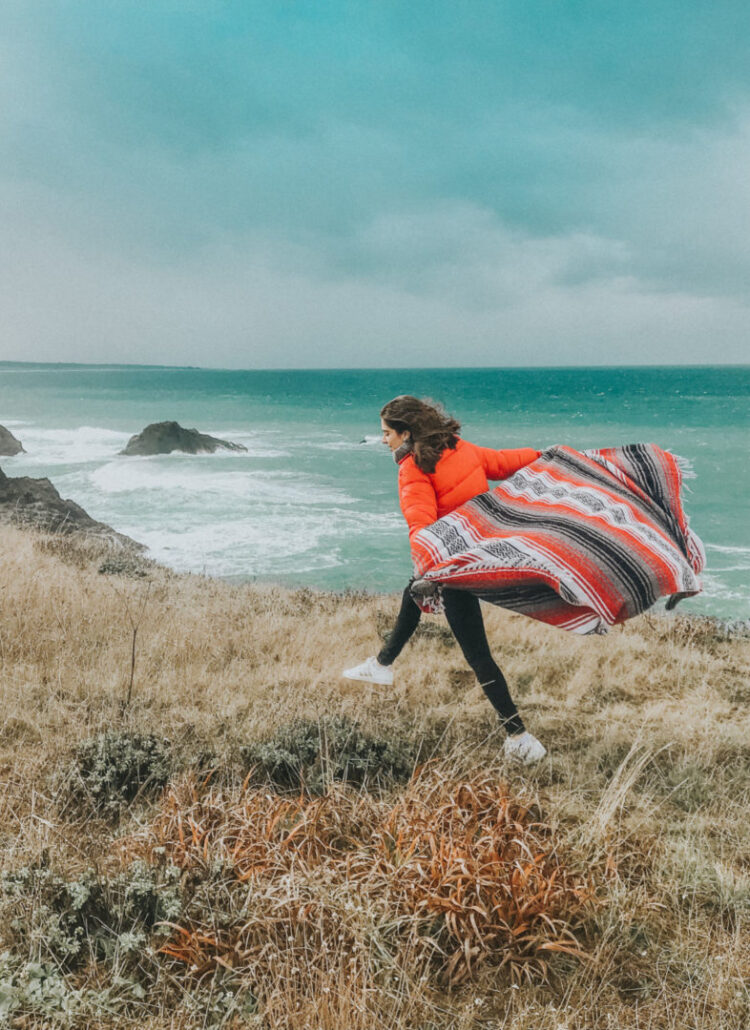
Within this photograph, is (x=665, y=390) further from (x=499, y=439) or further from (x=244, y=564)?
(x=244, y=564)

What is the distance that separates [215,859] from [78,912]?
520mm

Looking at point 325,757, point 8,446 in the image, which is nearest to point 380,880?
point 325,757

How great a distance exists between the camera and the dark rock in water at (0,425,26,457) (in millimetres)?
43938

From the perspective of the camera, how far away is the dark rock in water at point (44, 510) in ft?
51.6

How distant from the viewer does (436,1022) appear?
2.33m

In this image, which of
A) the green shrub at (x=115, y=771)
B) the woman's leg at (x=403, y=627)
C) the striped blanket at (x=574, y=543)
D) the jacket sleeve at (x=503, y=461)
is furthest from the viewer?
the jacket sleeve at (x=503, y=461)

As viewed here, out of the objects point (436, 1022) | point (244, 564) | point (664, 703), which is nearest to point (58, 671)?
point (436, 1022)

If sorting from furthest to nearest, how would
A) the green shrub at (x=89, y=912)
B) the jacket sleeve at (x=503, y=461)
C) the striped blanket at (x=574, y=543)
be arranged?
the jacket sleeve at (x=503, y=461) < the striped blanket at (x=574, y=543) < the green shrub at (x=89, y=912)

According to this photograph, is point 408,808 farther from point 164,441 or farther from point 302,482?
point 164,441

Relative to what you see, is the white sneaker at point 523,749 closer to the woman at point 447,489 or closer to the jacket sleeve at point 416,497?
the woman at point 447,489

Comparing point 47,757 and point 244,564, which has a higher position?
point 47,757

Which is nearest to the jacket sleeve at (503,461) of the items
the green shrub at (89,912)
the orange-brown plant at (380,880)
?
the orange-brown plant at (380,880)

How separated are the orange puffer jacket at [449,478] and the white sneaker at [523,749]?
1.34m

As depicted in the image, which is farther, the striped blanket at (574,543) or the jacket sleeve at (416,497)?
the jacket sleeve at (416,497)
